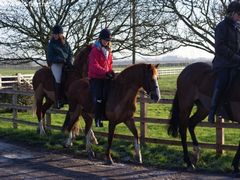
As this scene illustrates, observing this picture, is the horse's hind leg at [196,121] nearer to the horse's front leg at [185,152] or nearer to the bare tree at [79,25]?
the horse's front leg at [185,152]

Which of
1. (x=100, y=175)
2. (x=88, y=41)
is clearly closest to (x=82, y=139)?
(x=100, y=175)

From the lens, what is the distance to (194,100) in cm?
789

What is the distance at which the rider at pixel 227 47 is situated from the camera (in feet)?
22.5

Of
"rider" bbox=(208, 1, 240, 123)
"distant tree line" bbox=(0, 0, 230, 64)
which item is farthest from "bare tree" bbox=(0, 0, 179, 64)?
"rider" bbox=(208, 1, 240, 123)

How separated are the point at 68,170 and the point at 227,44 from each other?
3.62 m

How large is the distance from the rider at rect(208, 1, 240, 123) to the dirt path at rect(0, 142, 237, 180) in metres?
1.58

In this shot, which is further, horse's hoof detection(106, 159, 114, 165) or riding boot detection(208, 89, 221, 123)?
horse's hoof detection(106, 159, 114, 165)

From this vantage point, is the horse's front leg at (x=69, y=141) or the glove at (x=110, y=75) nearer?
the glove at (x=110, y=75)

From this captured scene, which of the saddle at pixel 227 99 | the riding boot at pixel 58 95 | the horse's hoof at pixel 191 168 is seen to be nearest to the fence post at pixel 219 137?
the horse's hoof at pixel 191 168

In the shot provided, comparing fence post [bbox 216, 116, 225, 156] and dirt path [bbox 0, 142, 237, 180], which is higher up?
fence post [bbox 216, 116, 225, 156]

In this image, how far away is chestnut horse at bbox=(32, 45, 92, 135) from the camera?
10062 mm

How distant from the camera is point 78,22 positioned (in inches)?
563

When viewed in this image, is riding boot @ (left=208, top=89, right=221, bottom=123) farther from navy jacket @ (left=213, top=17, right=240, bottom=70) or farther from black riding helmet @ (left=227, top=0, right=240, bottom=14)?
black riding helmet @ (left=227, top=0, right=240, bottom=14)

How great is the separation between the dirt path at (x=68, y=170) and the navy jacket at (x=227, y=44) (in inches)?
76.4
